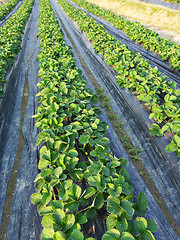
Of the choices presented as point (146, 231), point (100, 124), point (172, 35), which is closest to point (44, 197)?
point (146, 231)

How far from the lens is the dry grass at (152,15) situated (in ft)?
43.5

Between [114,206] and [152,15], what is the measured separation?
19467 millimetres

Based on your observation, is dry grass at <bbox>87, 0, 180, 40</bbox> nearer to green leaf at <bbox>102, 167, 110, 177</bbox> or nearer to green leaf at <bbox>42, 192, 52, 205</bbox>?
green leaf at <bbox>102, 167, 110, 177</bbox>

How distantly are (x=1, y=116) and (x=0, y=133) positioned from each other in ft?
1.74

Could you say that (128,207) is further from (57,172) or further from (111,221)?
(57,172)

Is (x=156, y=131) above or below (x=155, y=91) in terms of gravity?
below

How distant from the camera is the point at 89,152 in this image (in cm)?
264

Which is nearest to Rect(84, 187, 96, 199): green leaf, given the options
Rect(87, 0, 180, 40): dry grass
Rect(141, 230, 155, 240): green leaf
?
Rect(141, 230, 155, 240): green leaf

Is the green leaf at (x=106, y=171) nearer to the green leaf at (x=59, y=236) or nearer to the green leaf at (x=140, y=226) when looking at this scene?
the green leaf at (x=140, y=226)

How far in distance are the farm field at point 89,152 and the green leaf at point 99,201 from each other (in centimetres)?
1

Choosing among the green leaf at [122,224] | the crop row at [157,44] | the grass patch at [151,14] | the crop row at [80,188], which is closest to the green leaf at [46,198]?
the crop row at [80,188]

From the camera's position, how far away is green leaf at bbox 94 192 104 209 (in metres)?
1.74

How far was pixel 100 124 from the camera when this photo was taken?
2.84 meters

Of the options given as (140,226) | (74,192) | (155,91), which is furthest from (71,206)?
(155,91)
